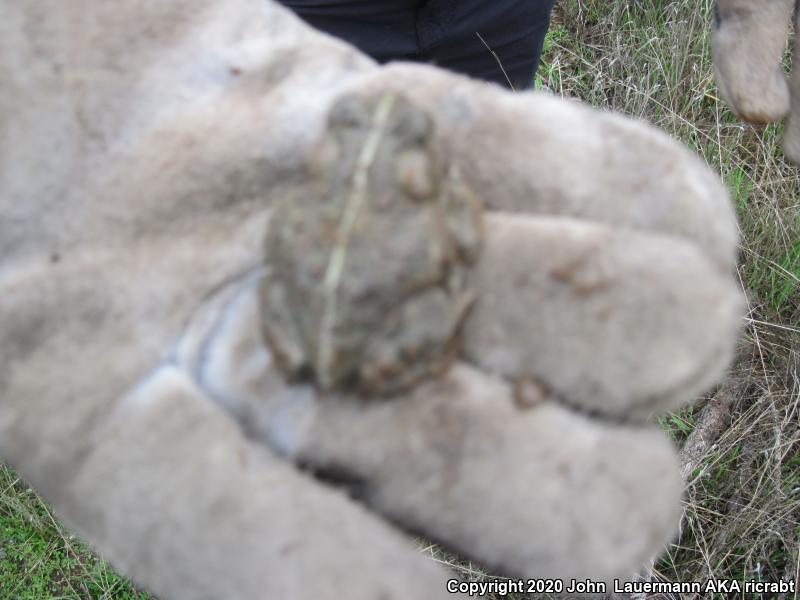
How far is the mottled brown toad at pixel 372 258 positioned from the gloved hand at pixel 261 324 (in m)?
0.04

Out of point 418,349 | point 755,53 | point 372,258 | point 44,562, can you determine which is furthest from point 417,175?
point 44,562

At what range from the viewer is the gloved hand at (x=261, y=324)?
114 centimetres

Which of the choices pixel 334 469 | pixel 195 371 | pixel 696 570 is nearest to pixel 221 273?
pixel 195 371

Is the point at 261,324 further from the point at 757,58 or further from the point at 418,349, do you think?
the point at 757,58

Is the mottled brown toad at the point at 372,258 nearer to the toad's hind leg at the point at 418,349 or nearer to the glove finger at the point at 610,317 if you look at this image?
the toad's hind leg at the point at 418,349

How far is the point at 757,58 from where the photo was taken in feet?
5.61

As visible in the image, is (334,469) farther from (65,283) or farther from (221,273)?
(65,283)

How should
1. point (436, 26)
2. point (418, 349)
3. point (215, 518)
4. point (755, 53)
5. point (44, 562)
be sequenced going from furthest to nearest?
point (44, 562)
point (436, 26)
point (755, 53)
point (418, 349)
point (215, 518)

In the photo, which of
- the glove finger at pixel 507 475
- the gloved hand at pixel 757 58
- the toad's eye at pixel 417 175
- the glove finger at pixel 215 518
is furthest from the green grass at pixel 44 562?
the gloved hand at pixel 757 58

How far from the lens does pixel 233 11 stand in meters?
1.42

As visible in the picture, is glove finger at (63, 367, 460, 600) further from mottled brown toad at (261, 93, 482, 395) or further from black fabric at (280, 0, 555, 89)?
black fabric at (280, 0, 555, 89)

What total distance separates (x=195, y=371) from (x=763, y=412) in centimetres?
238

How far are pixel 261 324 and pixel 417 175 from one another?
0.45 metres

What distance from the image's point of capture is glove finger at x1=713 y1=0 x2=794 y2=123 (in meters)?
1.69
